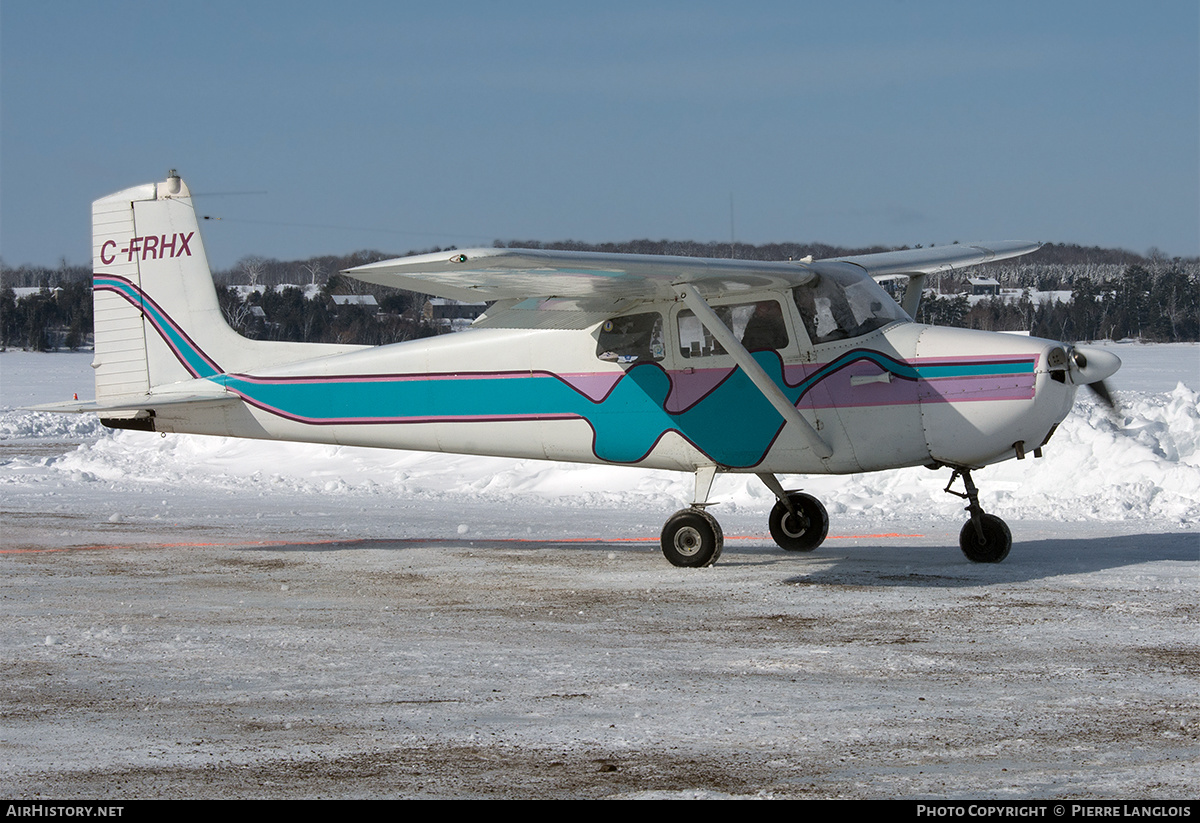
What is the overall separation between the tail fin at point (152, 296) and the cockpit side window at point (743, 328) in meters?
4.74

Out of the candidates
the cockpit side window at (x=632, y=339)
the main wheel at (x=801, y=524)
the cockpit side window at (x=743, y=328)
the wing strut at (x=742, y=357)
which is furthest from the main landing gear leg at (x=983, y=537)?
the cockpit side window at (x=632, y=339)

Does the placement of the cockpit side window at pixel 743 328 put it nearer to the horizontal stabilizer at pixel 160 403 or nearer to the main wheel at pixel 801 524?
the main wheel at pixel 801 524

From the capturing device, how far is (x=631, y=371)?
10.7 metres

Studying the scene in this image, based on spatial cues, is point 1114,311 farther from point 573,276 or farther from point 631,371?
point 573,276

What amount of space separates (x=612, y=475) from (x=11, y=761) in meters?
13.6

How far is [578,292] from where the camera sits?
388 inches

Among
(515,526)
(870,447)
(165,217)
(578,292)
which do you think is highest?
(165,217)

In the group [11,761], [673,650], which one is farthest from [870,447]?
[11,761]

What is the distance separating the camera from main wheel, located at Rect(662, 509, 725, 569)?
10.3 m

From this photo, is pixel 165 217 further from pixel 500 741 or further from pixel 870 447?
pixel 500 741

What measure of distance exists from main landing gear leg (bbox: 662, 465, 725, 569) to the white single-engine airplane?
18 mm

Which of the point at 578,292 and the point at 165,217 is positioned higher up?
the point at 165,217

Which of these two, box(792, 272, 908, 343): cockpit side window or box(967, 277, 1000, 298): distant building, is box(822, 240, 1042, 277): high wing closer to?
box(792, 272, 908, 343): cockpit side window

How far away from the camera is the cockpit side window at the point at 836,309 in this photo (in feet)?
32.9
